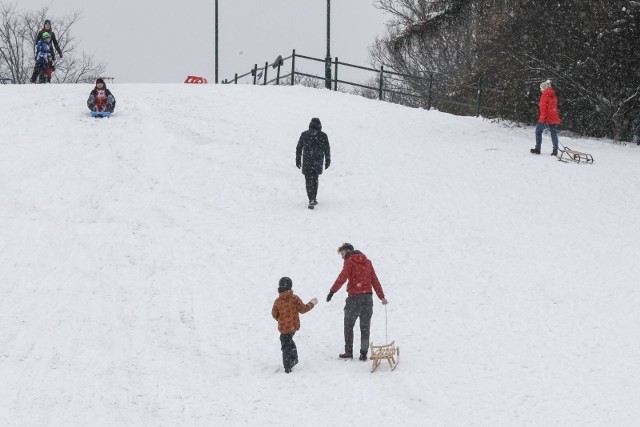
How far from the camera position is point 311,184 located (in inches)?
691

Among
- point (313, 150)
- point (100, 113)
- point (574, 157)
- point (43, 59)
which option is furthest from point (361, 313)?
point (43, 59)

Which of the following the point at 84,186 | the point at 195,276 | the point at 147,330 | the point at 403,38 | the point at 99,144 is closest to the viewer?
the point at 147,330

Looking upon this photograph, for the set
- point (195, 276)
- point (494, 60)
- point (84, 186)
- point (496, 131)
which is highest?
point (494, 60)

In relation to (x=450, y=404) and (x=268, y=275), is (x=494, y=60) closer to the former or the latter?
(x=268, y=275)

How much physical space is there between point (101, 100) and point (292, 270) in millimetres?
10253

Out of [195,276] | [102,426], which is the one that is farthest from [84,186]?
[102,426]

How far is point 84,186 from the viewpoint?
706 inches

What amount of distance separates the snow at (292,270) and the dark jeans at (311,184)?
53 cm

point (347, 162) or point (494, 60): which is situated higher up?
point (494, 60)

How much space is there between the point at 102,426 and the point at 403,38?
68.6 ft

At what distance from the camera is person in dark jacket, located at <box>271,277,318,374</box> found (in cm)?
1109

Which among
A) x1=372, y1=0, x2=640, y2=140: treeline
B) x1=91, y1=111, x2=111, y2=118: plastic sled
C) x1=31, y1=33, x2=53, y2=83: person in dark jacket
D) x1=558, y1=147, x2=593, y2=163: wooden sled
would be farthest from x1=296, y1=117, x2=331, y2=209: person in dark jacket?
x1=31, y1=33, x2=53, y2=83: person in dark jacket

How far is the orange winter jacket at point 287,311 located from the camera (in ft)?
36.4

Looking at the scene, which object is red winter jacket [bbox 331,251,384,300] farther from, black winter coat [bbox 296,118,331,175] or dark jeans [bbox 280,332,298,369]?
black winter coat [bbox 296,118,331,175]
